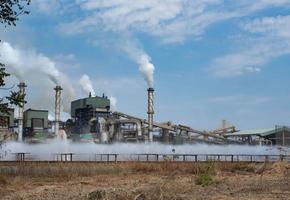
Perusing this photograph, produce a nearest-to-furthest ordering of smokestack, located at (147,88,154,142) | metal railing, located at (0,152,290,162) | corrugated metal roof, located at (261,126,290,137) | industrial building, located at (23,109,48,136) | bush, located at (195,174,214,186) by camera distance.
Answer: bush, located at (195,174,214,186)
metal railing, located at (0,152,290,162)
corrugated metal roof, located at (261,126,290,137)
industrial building, located at (23,109,48,136)
smokestack, located at (147,88,154,142)

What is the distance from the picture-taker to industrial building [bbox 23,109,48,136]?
97.3 metres

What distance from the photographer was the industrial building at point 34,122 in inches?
3830

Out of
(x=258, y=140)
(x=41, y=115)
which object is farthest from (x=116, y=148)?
(x=258, y=140)

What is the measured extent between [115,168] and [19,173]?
6890 mm

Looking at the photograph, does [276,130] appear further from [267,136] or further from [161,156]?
[161,156]

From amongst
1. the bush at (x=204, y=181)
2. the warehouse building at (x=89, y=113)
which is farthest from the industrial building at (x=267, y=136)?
the bush at (x=204, y=181)

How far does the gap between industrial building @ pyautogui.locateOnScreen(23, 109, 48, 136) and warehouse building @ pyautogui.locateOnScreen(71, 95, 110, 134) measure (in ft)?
23.6

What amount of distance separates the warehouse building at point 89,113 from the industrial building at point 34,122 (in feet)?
23.6

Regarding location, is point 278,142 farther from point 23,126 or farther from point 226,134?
point 23,126

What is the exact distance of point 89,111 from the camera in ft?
325

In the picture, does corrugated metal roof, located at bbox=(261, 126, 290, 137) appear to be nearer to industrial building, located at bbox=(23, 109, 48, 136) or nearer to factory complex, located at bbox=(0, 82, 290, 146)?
factory complex, located at bbox=(0, 82, 290, 146)

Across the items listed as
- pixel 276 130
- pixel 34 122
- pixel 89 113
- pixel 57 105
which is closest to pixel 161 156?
pixel 89 113

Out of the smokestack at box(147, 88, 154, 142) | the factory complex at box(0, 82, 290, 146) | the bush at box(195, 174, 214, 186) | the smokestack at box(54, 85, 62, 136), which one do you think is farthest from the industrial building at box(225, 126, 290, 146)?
the bush at box(195, 174, 214, 186)

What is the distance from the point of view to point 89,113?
99.3 metres
